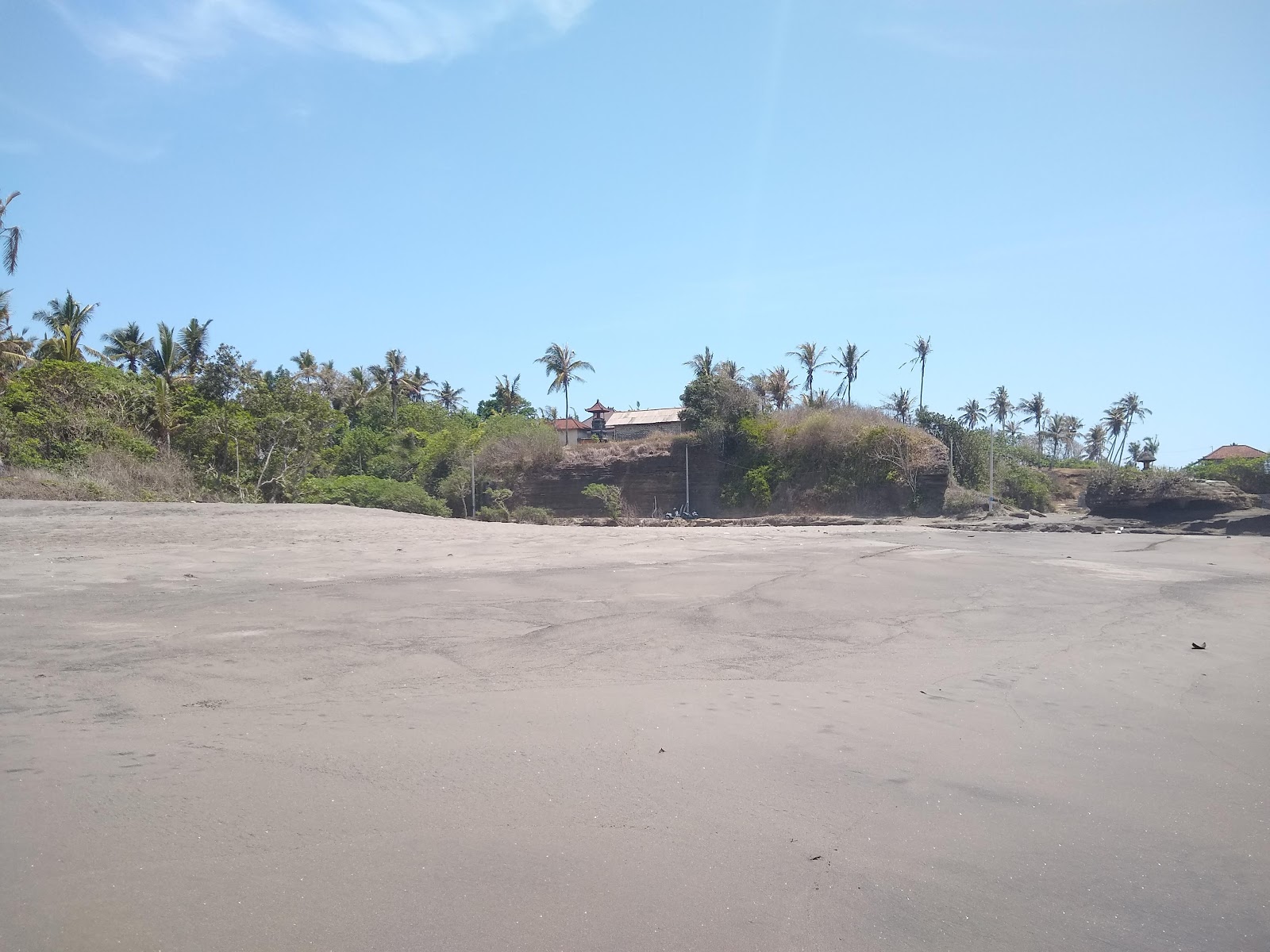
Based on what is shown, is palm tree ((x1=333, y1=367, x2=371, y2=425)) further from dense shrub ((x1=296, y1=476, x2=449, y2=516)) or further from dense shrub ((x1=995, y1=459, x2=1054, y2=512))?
dense shrub ((x1=995, y1=459, x2=1054, y2=512))

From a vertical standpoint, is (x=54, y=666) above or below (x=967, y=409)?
below

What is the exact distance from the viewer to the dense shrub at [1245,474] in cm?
2959

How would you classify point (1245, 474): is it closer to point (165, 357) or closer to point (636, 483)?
point (636, 483)

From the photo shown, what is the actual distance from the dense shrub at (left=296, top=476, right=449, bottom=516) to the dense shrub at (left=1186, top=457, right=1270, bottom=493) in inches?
1070

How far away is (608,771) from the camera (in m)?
3.88

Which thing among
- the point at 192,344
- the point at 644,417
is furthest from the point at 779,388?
the point at 192,344

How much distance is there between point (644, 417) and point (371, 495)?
2997 centimetres

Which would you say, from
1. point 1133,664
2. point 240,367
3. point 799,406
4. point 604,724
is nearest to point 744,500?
point 799,406

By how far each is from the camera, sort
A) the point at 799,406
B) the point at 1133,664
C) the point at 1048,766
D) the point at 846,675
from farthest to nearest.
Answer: the point at 799,406 → the point at 1133,664 → the point at 846,675 → the point at 1048,766

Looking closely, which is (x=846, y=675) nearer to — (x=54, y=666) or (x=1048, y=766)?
(x=1048, y=766)

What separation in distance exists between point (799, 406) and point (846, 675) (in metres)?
35.4

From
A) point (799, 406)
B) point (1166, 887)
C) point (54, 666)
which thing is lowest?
point (1166, 887)

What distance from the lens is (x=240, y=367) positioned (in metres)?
34.1

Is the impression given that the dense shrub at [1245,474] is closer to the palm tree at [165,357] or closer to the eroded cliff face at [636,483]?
the eroded cliff face at [636,483]
